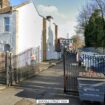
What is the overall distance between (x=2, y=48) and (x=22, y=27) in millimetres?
3452

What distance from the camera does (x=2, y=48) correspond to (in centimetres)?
3622

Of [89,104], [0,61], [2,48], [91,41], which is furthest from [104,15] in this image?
[89,104]

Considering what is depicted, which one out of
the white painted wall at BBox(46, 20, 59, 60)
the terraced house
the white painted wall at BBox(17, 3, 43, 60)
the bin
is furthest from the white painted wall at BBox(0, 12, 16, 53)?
the bin

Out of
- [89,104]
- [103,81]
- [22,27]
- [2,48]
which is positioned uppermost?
[22,27]

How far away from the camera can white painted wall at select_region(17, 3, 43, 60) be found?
36.6 m

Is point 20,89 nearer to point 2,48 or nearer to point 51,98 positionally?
point 51,98

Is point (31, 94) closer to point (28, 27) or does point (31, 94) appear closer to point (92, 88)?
point (92, 88)

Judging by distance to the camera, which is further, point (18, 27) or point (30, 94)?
point (18, 27)

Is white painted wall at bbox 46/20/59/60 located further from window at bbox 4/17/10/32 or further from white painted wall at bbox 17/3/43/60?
window at bbox 4/17/10/32

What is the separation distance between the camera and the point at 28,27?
132 ft

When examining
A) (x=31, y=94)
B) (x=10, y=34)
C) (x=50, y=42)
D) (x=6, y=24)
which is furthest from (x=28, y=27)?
(x=31, y=94)

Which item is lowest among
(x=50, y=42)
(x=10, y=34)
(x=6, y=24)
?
(x=10, y=34)

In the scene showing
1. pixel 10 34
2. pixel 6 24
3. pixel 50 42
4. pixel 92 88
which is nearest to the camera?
pixel 92 88

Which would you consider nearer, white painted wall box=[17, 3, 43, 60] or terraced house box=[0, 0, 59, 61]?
terraced house box=[0, 0, 59, 61]
